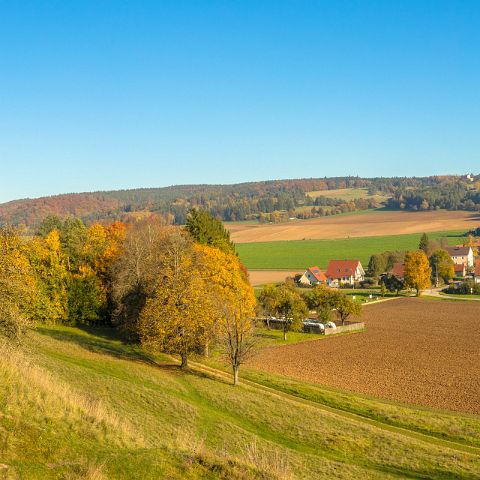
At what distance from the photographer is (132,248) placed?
156 ft

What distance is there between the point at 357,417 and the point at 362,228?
160002 mm

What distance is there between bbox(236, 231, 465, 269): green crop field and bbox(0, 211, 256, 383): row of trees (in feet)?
251

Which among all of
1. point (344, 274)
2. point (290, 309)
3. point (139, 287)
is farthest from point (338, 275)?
point (139, 287)

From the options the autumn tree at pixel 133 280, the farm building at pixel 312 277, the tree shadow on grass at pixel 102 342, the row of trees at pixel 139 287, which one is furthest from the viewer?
the farm building at pixel 312 277

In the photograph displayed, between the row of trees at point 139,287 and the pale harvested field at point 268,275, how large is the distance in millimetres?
49269

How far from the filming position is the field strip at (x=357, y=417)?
2529cm

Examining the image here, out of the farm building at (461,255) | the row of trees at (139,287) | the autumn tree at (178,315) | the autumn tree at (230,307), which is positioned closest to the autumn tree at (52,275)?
the row of trees at (139,287)

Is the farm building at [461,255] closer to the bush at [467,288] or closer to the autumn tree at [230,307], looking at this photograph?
the bush at [467,288]

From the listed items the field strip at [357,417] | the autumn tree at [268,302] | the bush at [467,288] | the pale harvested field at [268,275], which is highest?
the autumn tree at [268,302]

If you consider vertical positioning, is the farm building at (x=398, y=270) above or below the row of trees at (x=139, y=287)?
below

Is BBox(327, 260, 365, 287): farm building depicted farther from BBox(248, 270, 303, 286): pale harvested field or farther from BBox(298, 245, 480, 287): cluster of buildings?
BBox(248, 270, 303, 286): pale harvested field

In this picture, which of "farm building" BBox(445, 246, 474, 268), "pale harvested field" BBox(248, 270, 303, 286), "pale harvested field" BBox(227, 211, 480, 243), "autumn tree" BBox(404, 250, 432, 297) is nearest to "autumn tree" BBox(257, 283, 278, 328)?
"autumn tree" BBox(404, 250, 432, 297)

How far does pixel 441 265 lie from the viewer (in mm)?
105688

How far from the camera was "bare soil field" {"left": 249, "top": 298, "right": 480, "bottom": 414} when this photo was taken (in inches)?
1410
